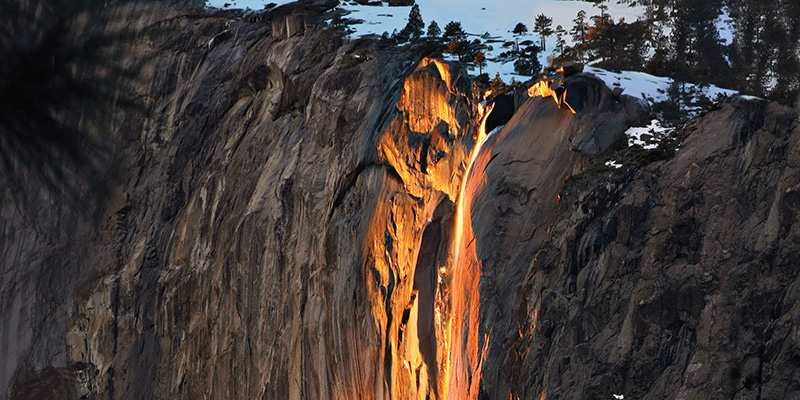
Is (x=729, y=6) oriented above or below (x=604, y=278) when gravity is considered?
above

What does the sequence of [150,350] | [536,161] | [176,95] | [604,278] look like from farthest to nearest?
1. [176,95]
2. [150,350]
3. [536,161]
4. [604,278]

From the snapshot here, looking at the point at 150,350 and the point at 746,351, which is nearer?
the point at 746,351

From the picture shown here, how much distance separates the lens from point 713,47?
95.6 feet

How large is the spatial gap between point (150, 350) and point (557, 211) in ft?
77.7

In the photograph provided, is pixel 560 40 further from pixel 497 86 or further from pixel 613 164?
pixel 613 164

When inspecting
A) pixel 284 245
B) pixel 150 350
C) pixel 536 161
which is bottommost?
pixel 150 350

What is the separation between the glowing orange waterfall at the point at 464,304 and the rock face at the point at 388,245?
0.11m

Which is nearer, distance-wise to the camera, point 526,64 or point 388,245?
point 388,245

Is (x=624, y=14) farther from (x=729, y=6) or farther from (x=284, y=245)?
(x=284, y=245)

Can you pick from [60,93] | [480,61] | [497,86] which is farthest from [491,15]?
[60,93]

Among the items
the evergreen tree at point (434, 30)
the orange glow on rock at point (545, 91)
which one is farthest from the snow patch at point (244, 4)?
the orange glow on rock at point (545, 91)

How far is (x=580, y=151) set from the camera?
22797 mm

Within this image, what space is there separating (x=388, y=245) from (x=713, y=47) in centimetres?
1145

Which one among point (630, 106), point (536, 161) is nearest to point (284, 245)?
point (536, 161)
